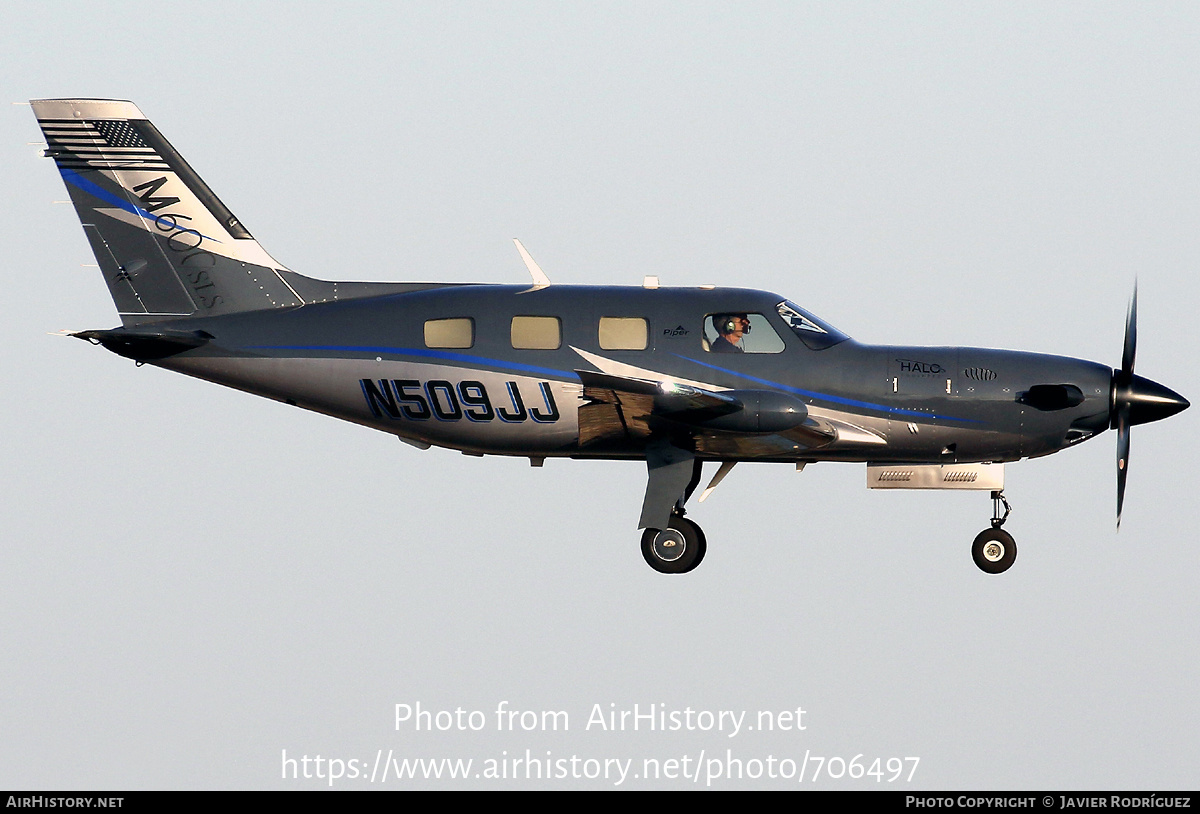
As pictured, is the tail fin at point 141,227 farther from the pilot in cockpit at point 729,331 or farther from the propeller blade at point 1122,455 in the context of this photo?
the propeller blade at point 1122,455

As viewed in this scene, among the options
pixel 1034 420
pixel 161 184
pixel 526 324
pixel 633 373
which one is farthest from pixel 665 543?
pixel 161 184

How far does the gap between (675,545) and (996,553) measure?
165 inches

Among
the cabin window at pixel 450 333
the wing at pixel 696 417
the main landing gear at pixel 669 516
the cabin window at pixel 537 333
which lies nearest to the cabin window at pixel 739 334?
the wing at pixel 696 417

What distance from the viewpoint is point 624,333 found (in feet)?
54.7

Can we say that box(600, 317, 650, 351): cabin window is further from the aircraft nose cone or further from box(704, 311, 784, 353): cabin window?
the aircraft nose cone

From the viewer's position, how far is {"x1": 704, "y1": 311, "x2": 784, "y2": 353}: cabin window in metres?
16.7

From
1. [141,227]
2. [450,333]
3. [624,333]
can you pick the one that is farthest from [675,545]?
[141,227]

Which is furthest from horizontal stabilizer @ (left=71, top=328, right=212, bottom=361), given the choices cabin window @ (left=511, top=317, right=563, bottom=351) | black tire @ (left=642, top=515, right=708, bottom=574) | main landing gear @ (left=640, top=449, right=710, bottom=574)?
black tire @ (left=642, top=515, right=708, bottom=574)

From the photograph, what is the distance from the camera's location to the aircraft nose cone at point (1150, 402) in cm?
1664

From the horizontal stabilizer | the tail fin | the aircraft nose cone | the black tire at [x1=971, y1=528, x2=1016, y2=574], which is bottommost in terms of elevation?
the black tire at [x1=971, y1=528, x2=1016, y2=574]

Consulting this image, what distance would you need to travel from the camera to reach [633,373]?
16.5 meters

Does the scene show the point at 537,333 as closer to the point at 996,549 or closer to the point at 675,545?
the point at 675,545

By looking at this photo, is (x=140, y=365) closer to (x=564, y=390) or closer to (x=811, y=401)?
(x=564, y=390)

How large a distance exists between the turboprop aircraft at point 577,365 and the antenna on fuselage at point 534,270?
28cm
